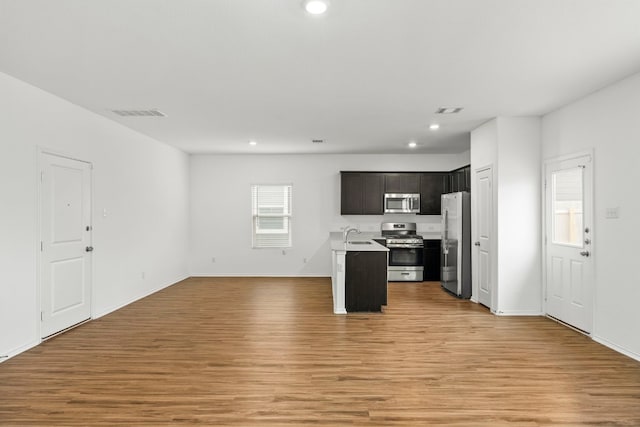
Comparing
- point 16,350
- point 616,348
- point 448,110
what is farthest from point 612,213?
point 16,350

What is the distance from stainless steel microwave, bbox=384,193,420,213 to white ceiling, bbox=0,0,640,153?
3.01m

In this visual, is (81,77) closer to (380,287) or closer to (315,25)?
(315,25)

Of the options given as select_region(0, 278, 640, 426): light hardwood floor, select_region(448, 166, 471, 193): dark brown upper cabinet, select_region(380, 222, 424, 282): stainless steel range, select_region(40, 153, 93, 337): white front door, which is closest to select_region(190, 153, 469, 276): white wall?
select_region(448, 166, 471, 193): dark brown upper cabinet

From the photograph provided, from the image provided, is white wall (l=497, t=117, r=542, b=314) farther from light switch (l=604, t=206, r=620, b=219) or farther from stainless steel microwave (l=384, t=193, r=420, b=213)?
stainless steel microwave (l=384, t=193, r=420, b=213)

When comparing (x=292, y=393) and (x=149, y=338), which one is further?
(x=149, y=338)

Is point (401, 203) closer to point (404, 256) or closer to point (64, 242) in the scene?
point (404, 256)

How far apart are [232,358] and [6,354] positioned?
2.18 m

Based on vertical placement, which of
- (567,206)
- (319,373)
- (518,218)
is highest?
(567,206)

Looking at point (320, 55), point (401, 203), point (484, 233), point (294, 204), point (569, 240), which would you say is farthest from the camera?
point (294, 204)

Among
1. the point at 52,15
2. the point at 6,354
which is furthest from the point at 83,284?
the point at 52,15

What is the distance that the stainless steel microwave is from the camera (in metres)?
8.09

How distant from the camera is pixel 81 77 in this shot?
362 centimetres

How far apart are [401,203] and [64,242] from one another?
6.19 m

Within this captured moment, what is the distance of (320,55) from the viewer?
10.2ft
